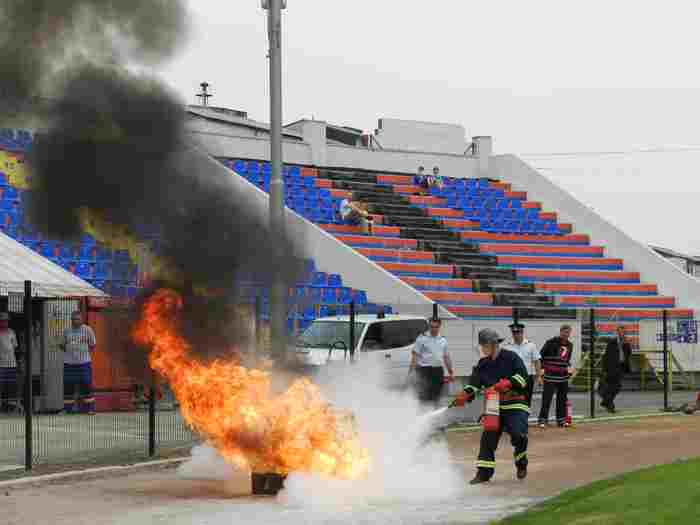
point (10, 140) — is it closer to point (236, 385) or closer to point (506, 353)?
point (236, 385)

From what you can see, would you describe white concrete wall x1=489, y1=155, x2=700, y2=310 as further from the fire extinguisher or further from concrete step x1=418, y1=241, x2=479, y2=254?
the fire extinguisher

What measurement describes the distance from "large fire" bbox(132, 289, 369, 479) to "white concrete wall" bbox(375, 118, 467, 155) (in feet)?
105

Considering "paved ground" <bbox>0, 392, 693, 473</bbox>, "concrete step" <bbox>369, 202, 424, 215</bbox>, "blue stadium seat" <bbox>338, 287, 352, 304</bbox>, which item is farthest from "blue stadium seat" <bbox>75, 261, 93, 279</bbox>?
"concrete step" <bbox>369, 202, 424, 215</bbox>

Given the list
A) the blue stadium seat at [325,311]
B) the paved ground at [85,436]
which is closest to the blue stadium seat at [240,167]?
the blue stadium seat at [325,311]

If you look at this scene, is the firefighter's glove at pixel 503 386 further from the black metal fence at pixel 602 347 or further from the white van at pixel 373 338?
the black metal fence at pixel 602 347

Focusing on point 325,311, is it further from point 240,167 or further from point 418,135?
point 418,135

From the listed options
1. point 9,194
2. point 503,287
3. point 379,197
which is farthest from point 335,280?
point 9,194

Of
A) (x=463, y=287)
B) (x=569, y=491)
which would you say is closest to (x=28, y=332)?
(x=569, y=491)

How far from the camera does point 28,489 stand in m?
12.5

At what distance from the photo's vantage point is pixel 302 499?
10.9 meters

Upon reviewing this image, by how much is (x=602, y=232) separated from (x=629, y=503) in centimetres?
2842

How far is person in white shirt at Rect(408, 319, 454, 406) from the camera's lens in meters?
17.6

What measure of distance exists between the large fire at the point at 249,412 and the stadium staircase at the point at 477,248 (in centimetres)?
1663

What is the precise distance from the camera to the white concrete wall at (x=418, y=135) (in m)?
43.8
